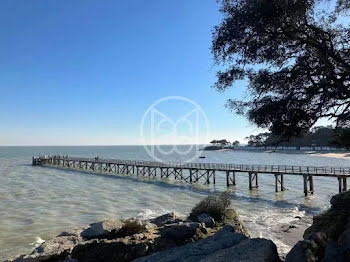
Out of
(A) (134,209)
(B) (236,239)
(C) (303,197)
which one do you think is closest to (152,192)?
(A) (134,209)

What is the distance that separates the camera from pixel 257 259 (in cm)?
773

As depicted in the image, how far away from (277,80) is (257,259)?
4902mm

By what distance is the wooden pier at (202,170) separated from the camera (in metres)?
37.7

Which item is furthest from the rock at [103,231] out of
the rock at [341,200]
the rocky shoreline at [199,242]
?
the rock at [341,200]

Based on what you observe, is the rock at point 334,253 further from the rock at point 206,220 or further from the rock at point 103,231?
the rock at point 103,231


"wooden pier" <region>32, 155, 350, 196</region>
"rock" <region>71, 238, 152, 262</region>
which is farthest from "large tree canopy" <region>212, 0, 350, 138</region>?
"wooden pier" <region>32, 155, 350, 196</region>

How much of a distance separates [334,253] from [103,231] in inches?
367

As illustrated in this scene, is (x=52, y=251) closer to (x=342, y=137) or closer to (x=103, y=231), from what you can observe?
(x=103, y=231)

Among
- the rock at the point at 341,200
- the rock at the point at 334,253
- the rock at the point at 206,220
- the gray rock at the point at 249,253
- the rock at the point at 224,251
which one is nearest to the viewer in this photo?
the rock at the point at 334,253

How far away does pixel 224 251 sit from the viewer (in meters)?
8.67

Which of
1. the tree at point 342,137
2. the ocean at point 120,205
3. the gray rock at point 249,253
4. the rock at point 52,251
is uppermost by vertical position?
the tree at point 342,137

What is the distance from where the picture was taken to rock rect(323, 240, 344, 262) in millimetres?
6445

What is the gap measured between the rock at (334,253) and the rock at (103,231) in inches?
340

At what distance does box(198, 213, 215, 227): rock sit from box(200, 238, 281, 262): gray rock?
5710mm
